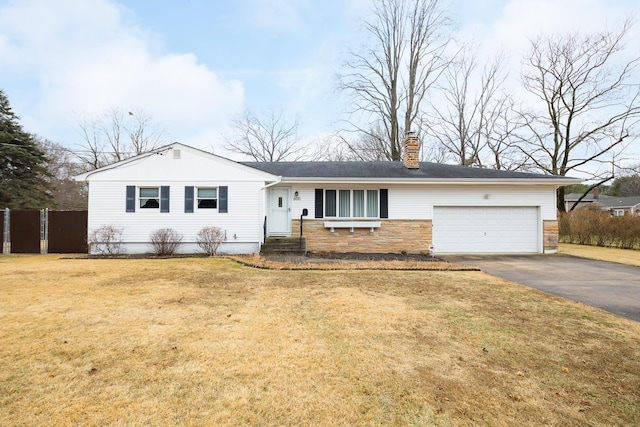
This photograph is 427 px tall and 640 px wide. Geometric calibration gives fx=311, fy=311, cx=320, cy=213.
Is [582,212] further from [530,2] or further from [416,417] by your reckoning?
[416,417]

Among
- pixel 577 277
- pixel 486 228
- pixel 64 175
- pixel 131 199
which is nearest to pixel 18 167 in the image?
pixel 64 175

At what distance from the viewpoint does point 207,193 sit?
11406mm

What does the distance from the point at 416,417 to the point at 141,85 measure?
946 inches

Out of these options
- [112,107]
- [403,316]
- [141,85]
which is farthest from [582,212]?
[112,107]

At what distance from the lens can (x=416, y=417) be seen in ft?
7.45

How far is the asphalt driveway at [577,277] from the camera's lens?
545cm

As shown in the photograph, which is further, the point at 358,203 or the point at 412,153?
the point at 412,153

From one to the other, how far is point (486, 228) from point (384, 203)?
424 cm

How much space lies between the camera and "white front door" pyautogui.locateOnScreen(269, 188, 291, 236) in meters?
12.5

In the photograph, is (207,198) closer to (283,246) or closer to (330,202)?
(283,246)

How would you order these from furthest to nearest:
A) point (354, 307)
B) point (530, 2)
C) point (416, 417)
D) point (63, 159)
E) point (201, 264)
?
point (63, 159)
point (530, 2)
point (201, 264)
point (354, 307)
point (416, 417)

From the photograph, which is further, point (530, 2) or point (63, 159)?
point (63, 159)

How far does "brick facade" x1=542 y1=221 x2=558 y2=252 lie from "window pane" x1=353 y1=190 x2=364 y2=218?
7223 millimetres

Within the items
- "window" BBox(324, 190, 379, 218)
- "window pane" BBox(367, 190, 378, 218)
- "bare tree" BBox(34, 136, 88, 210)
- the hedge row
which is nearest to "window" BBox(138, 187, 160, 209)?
"window" BBox(324, 190, 379, 218)
